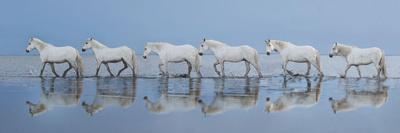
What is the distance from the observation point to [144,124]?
9234 millimetres

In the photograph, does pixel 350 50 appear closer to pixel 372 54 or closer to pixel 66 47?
pixel 372 54

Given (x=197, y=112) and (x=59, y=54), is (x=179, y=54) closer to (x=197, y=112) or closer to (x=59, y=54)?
(x=59, y=54)

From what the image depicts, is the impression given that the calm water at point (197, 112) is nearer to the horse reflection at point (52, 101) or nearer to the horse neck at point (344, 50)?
the horse reflection at point (52, 101)

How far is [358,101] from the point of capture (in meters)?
13.4

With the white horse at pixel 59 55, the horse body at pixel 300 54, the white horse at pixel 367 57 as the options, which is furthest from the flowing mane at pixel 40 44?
the white horse at pixel 367 57

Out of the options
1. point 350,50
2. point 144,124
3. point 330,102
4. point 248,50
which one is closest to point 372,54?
point 350,50

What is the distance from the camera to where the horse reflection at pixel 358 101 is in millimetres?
12078

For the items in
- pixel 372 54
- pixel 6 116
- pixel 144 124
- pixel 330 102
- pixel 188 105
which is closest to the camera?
pixel 144 124

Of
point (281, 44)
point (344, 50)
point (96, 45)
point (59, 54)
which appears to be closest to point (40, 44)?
point (59, 54)

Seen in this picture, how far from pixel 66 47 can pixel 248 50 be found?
770cm

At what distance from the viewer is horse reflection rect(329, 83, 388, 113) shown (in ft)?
39.6

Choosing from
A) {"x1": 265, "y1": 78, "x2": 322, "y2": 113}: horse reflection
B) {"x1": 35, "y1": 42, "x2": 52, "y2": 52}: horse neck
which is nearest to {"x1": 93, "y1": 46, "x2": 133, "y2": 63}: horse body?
{"x1": 35, "y1": 42, "x2": 52, "y2": 52}: horse neck

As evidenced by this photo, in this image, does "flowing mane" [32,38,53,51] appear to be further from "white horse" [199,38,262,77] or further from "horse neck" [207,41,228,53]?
"horse neck" [207,41,228,53]

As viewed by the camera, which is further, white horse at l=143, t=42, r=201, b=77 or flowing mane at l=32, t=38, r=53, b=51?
flowing mane at l=32, t=38, r=53, b=51
